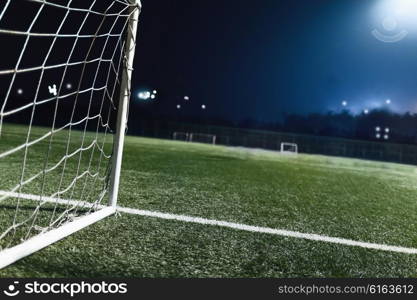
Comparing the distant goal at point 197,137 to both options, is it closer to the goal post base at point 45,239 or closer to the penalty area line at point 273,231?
the penalty area line at point 273,231

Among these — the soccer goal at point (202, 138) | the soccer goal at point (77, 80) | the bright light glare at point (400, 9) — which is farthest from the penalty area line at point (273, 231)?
the soccer goal at point (202, 138)

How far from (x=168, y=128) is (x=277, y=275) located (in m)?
32.5

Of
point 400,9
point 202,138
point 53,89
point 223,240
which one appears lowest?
point 223,240

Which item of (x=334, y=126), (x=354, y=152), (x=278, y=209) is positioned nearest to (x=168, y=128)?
(x=354, y=152)

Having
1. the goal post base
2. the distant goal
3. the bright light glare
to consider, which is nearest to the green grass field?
the goal post base

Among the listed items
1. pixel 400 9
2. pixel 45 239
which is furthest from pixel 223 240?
pixel 400 9

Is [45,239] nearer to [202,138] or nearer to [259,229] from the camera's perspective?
[259,229]

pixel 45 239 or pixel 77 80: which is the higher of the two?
pixel 77 80

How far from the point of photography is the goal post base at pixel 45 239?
188cm

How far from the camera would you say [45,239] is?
2.15 meters

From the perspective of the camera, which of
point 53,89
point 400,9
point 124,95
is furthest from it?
point 400,9

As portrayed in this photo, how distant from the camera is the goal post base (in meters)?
1.88

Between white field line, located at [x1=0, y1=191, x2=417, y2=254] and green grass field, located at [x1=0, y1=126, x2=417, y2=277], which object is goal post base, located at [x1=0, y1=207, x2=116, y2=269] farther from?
white field line, located at [x1=0, y1=191, x2=417, y2=254]

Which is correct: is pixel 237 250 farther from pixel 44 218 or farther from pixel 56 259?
pixel 44 218
